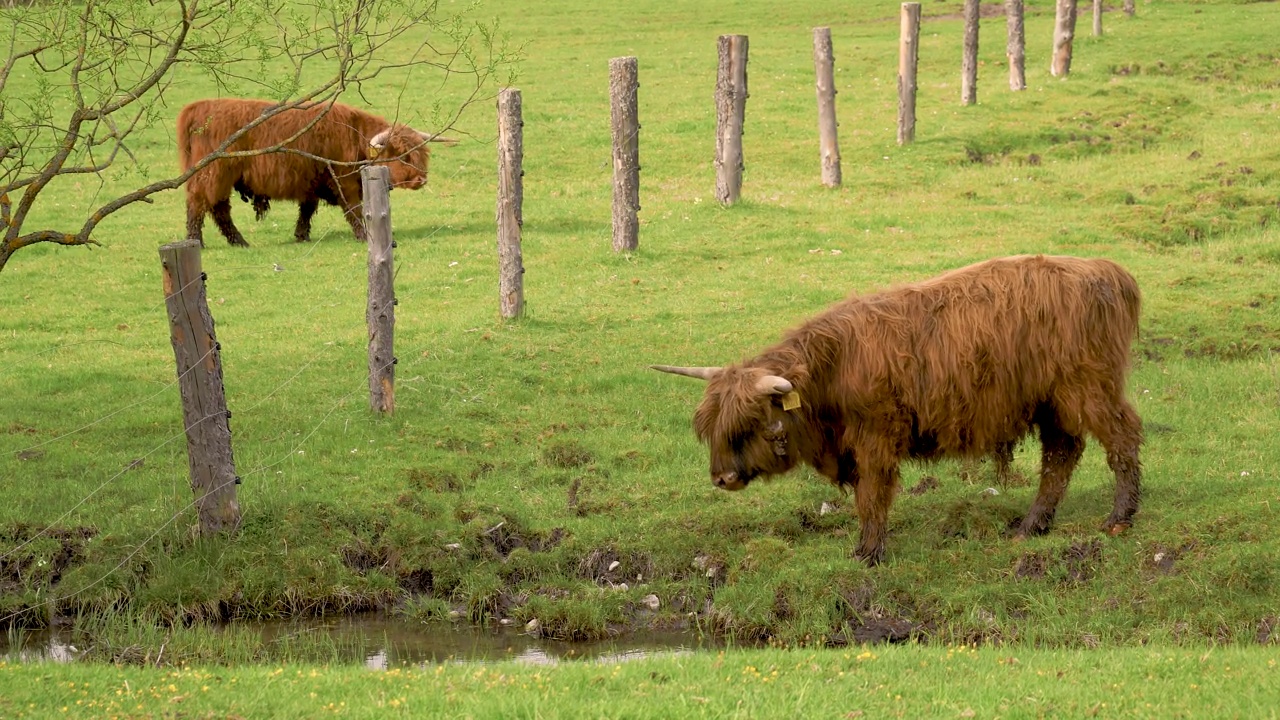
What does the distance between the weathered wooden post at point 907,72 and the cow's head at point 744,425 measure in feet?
53.1

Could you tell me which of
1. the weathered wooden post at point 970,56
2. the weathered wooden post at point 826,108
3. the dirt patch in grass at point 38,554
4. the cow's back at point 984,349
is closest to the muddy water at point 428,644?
the dirt patch in grass at point 38,554

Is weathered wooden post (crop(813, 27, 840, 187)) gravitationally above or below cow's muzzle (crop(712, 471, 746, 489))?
above

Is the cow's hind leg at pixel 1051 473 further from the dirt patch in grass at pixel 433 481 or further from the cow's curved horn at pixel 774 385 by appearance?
the dirt patch in grass at pixel 433 481

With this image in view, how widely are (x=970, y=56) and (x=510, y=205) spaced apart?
1568cm

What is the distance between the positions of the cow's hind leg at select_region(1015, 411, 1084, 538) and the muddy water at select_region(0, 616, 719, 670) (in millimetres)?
2595

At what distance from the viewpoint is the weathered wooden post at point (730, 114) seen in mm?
20016

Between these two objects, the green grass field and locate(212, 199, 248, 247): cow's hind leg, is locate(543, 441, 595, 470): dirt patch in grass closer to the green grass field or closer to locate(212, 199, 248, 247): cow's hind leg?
the green grass field

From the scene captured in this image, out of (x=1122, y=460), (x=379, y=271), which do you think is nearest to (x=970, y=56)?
(x=379, y=271)

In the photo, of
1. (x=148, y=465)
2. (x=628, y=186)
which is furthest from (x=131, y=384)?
(x=628, y=186)

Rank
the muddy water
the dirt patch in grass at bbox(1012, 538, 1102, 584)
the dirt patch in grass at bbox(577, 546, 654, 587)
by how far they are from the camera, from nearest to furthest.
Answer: the muddy water
the dirt patch in grass at bbox(1012, 538, 1102, 584)
the dirt patch in grass at bbox(577, 546, 654, 587)

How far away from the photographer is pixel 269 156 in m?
19.7

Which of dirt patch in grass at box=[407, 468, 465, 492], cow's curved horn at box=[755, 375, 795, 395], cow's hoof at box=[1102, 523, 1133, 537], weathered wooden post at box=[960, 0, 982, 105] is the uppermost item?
weathered wooden post at box=[960, 0, 982, 105]

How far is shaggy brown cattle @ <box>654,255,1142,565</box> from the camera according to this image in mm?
9273

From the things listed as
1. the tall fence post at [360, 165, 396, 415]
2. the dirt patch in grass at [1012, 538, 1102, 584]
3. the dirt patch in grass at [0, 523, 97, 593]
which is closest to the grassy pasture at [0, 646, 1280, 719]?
the dirt patch in grass at [1012, 538, 1102, 584]
